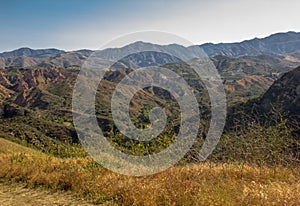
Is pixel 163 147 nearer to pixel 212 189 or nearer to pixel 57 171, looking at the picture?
pixel 212 189

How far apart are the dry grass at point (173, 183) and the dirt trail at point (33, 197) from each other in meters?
0.23

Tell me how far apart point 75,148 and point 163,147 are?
295 cm

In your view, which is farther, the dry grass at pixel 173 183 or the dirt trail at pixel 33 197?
the dirt trail at pixel 33 197

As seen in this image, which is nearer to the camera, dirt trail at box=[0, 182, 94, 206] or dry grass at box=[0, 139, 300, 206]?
dry grass at box=[0, 139, 300, 206]

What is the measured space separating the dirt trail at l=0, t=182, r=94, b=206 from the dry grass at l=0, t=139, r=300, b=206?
233 millimetres

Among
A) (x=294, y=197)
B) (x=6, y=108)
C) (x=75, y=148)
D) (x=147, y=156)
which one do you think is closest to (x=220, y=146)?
(x=147, y=156)

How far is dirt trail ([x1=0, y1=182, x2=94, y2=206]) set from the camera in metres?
5.44

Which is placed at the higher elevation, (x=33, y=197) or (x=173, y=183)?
(x=173, y=183)

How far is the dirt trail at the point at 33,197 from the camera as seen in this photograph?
5.44m

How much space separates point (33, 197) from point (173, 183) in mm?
3003

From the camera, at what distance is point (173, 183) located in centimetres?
557

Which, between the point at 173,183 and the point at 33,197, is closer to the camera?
the point at 173,183

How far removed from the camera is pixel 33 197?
5824mm

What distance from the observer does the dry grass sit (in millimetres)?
4633
